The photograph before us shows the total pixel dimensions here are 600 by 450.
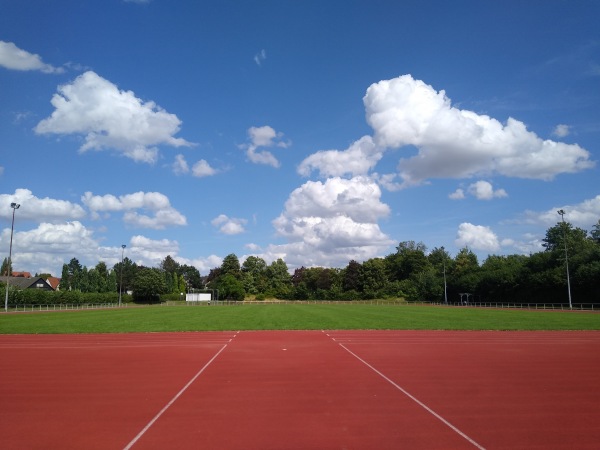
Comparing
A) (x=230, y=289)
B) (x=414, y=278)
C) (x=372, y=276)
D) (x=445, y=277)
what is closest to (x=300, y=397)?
(x=445, y=277)

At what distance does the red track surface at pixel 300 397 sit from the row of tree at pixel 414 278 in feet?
193

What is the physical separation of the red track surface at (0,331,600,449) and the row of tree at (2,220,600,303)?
193ft

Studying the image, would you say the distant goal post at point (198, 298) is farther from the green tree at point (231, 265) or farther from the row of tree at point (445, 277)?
the green tree at point (231, 265)

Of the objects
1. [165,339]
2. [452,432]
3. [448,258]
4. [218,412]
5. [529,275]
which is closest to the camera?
[452,432]

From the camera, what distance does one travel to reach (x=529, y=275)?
A: 81.2m

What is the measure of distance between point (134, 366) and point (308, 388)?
6.62 m

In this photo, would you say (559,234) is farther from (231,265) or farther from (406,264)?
(231,265)

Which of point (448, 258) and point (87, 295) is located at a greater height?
point (448, 258)

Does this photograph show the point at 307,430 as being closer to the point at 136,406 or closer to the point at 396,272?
the point at 136,406

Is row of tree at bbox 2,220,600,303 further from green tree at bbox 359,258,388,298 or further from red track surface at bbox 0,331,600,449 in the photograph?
red track surface at bbox 0,331,600,449

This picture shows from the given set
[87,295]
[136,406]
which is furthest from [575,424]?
[87,295]

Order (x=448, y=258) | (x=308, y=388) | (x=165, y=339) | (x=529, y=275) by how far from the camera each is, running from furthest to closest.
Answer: (x=448, y=258), (x=529, y=275), (x=165, y=339), (x=308, y=388)

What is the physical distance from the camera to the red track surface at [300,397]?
7.73 metres

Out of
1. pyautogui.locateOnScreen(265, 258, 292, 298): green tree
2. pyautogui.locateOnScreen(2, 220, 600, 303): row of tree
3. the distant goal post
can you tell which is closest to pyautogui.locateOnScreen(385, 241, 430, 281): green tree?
pyautogui.locateOnScreen(2, 220, 600, 303): row of tree
